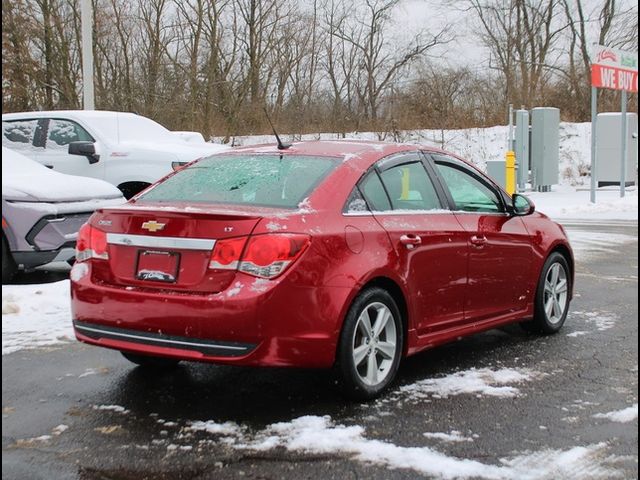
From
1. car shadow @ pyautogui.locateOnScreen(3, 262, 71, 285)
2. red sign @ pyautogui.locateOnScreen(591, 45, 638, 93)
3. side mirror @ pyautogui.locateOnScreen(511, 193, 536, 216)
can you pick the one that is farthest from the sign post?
side mirror @ pyautogui.locateOnScreen(511, 193, 536, 216)

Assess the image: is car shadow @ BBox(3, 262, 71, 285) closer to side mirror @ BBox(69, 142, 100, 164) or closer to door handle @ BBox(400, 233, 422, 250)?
side mirror @ BBox(69, 142, 100, 164)

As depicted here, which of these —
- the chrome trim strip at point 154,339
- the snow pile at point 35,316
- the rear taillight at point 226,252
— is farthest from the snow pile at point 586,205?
the chrome trim strip at point 154,339

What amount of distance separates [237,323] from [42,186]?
4804 mm

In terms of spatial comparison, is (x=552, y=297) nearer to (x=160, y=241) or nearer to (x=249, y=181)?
(x=249, y=181)

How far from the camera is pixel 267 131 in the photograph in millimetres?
29938

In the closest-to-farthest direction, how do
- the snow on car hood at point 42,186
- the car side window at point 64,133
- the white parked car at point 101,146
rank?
1. the snow on car hood at point 42,186
2. the white parked car at point 101,146
3. the car side window at point 64,133

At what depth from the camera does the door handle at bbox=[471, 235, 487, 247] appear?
17.4 feet

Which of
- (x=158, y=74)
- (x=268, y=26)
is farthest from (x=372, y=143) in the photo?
(x=268, y=26)

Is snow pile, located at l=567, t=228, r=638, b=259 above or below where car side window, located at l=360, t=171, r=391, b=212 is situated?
below

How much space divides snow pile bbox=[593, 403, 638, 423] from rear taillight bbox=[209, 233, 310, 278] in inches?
70.5

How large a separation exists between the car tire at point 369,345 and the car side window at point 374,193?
1.73 ft

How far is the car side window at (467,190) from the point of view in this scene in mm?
5480

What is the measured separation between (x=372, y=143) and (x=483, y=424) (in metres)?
2.02

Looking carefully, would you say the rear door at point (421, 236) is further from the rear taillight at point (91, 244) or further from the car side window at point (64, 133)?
the car side window at point (64, 133)
